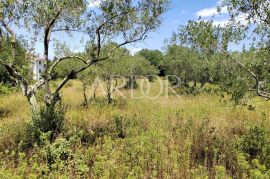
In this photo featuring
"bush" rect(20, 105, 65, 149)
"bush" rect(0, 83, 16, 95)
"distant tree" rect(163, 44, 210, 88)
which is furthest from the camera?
"distant tree" rect(163, 44, 210, 88)

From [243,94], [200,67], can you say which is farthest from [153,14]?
[200,67]

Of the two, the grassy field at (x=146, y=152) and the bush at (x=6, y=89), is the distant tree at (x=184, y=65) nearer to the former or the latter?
the grassy field at (x=146, y=152)

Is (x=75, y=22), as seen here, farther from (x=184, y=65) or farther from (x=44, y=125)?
(x=184, y=65)

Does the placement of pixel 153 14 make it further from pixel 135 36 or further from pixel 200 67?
pixel 200 67

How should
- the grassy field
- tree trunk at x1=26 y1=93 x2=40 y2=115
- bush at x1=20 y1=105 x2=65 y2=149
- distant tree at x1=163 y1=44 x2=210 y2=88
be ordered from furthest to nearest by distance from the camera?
distant tree at x1=163 y1=44 x2=210 y2=88
tree trunk at x1=26 y1=93 x2=40 y2=115
bush at x1=20 y1=105 x2=65 y2=149
the grassy field

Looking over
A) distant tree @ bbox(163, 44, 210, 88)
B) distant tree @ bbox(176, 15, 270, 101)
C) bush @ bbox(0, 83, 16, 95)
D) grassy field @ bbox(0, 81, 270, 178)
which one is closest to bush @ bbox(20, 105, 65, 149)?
grassy field @ bbox(0, 81, 270, 178)

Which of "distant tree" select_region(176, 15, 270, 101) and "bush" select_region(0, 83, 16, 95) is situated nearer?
"distant tree" select_region(176, 15, 270, 101)

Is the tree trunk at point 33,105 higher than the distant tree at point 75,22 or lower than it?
lower

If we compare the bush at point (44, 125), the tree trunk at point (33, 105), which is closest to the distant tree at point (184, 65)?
the bush at point (44, 125)

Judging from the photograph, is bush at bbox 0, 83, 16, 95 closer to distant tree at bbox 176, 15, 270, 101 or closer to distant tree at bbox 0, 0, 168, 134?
distant tree at bbox 0, 0, 168, 134

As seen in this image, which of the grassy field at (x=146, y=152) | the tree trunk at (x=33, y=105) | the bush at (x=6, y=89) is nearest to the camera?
the grassy field at (x=146, y=152)

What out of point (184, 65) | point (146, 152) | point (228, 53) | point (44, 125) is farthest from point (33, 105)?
point (184, 65)

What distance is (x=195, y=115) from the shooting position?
13336 mm

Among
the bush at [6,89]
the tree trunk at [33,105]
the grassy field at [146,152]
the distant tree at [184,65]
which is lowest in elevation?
the grassy field at [146,152]
